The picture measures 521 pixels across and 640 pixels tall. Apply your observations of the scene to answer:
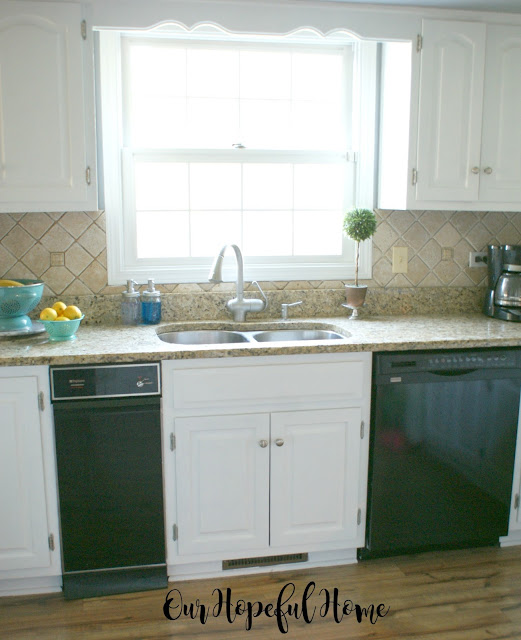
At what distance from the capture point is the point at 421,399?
243 cm

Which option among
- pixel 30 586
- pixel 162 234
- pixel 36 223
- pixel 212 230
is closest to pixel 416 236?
pixel 212 230

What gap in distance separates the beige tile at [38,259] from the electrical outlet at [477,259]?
198cm

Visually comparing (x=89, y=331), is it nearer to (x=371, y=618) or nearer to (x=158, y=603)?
(x=158, y=603)

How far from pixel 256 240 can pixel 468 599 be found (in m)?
1.74

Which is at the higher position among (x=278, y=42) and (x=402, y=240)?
(x=278, y=42)

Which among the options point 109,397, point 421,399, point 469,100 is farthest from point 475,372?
point 109,397

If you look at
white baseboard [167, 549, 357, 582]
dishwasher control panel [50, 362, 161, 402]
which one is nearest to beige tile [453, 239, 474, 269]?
white baseboard [167, 549, 357, 582]

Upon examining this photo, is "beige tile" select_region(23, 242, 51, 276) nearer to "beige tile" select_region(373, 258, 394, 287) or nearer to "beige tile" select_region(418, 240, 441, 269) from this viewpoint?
"beige tile" select_region(373, 258, 394, 287)

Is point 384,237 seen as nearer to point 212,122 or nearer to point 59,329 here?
point 212,122

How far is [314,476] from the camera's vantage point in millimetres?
2449

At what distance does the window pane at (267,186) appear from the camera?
2941mm

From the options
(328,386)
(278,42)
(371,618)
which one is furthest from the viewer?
(278,42)

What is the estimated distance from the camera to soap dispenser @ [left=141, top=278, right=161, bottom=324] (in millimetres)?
2734

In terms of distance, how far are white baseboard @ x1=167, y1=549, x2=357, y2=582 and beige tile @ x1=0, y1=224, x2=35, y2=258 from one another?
57.2 inches
